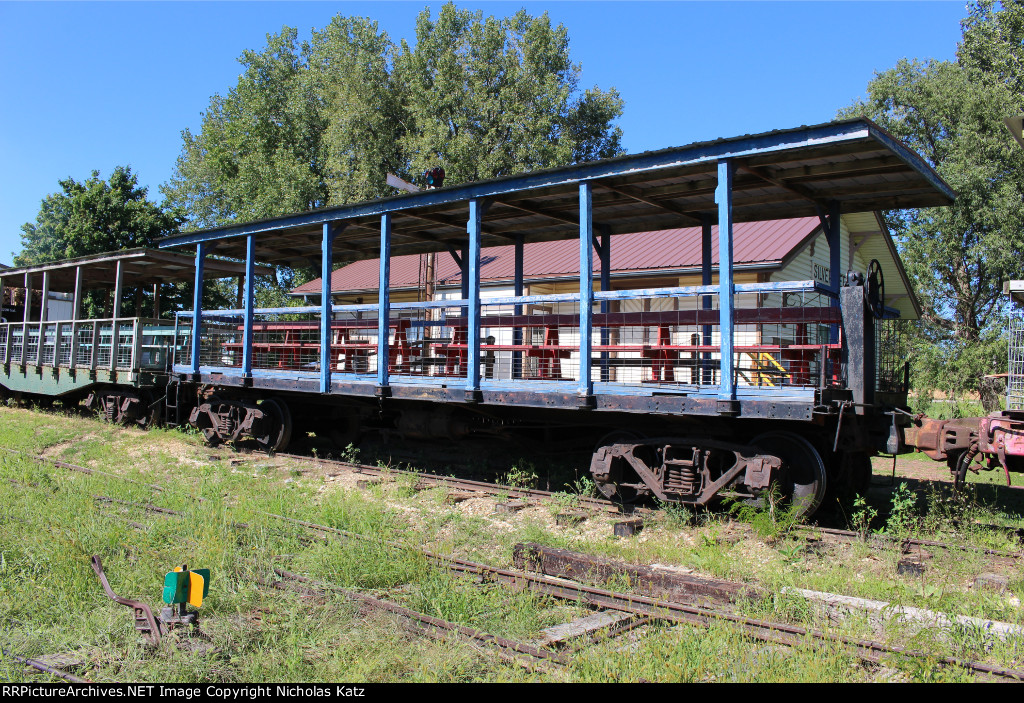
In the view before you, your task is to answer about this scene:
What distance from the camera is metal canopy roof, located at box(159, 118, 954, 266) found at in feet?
22.8

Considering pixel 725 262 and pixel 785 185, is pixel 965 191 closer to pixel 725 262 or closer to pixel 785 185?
pixel 785 185

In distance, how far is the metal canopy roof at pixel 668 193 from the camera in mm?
6949

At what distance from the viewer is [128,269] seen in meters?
16.1

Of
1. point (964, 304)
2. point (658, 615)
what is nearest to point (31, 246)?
point (658, 615)

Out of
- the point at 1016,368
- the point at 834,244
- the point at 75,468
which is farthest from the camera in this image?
the point at 75,468

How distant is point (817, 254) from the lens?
18.7 metres

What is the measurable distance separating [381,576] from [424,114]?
3173 cm

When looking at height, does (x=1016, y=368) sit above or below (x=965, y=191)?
below

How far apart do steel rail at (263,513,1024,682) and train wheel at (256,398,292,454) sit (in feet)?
19.1

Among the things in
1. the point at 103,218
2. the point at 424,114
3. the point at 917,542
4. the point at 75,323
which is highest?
the point at 424,114

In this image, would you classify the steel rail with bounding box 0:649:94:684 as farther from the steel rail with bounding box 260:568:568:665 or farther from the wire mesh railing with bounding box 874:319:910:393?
the wire mesh railing with bounding box 874:319:910:393

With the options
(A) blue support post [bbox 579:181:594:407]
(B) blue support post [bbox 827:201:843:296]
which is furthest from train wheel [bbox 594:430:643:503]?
(B) blue support post [bbox 827:201:843:296]

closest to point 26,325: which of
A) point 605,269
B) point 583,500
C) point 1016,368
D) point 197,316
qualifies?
point 197,316
